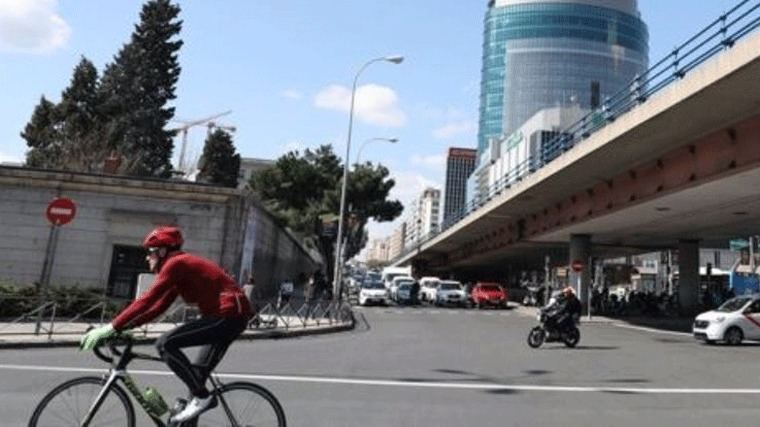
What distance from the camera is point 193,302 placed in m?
6.27

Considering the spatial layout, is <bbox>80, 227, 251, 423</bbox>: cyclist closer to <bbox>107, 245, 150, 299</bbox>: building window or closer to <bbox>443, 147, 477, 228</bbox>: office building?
<bbox>107, 245, 150, 299</bbox>: building window

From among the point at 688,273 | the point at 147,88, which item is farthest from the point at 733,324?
the point at 147,88

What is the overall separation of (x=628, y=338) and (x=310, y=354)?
46.3 feet

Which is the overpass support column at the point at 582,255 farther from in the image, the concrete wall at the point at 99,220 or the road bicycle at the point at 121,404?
the road bicycle at the point at 121,404

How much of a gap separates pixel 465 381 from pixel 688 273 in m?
35.8

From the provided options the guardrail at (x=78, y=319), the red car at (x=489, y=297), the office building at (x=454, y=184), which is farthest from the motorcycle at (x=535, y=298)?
the office building at (x=454, y=184)

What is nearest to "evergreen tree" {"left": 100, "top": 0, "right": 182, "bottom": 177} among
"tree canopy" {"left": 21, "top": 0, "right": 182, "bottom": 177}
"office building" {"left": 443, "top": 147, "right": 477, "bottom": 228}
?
"tree canopy" {"left": 21, "top": 0, "right": 182, "bottom": 177}

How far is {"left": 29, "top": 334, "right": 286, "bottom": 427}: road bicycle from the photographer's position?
6141 mm

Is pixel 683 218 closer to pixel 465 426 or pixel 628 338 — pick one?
pixel 628 338

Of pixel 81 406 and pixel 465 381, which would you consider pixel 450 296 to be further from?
pixel 81 406

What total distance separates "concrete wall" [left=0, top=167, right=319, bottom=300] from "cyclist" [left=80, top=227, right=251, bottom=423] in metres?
23.7

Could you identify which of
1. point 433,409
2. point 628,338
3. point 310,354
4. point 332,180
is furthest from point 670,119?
point 332,180

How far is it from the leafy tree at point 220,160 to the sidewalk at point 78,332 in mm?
60640

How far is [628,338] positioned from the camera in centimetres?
2662
